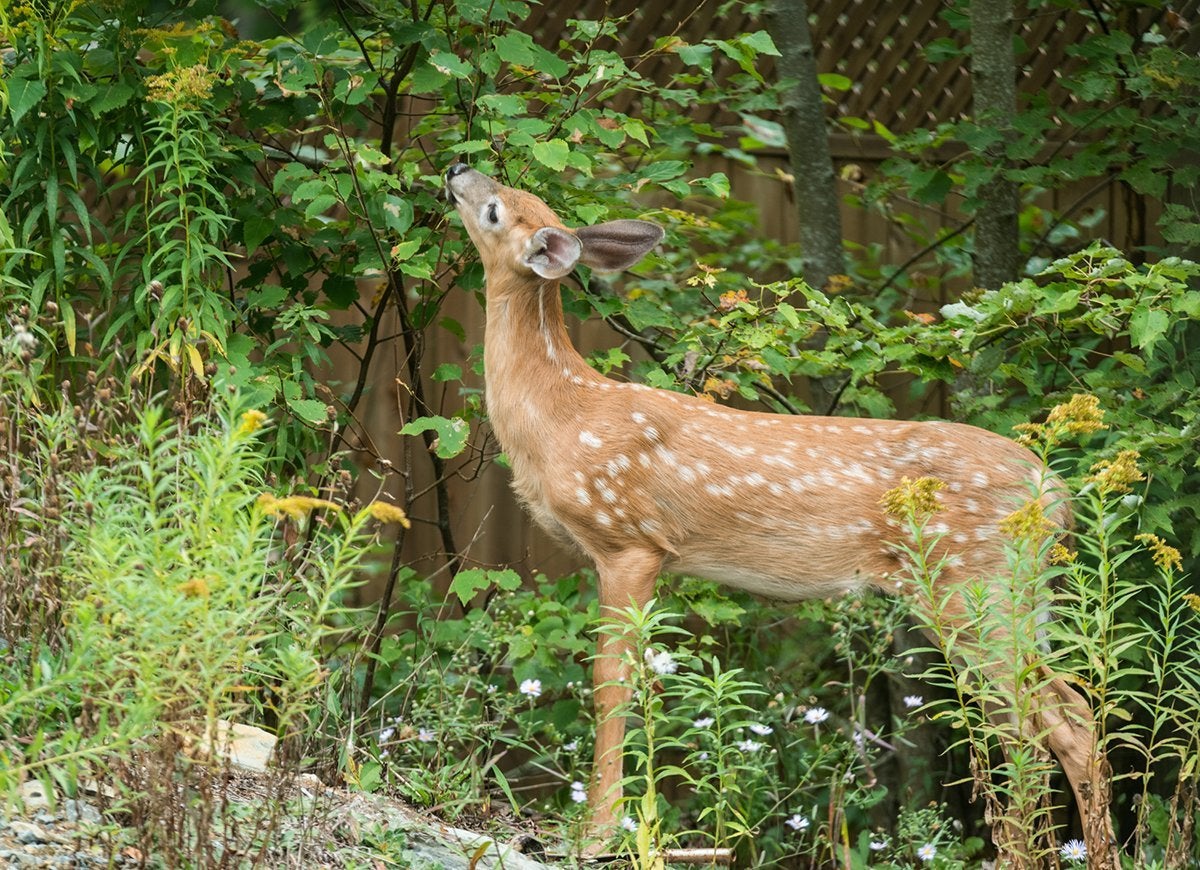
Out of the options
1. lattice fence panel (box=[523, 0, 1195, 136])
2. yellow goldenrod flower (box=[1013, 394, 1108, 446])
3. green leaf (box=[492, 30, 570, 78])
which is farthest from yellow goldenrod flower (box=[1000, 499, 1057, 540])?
lattice fence panel (box=[523, 0, 1195, 136])

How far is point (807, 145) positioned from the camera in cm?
632

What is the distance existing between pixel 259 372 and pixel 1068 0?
3.93 meters

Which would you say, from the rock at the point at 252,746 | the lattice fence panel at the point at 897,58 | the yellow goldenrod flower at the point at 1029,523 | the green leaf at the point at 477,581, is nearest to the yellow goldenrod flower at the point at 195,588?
the rock at the point at 252,746

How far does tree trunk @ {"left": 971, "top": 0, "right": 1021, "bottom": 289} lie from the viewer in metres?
6.06

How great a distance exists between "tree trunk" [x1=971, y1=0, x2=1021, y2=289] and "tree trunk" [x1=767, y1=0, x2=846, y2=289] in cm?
62

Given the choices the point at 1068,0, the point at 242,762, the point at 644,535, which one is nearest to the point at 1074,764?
the point at 644,535

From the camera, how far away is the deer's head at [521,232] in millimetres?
4801

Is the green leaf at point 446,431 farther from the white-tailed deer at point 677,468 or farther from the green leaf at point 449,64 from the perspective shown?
the green leaf at point 449,64

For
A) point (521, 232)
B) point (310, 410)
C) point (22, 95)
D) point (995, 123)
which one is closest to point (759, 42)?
point (521, 232)

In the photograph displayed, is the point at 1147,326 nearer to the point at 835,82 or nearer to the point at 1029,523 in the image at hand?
the point at 1029,523

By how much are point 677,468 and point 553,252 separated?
805 millimetres

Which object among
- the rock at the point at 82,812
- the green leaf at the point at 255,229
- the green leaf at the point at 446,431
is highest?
the green leaf at the point at 255,229

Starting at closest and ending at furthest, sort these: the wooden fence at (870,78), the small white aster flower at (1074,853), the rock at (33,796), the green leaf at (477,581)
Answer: the rock at (33,796) → the small white aster flower at (1074,853) → the green leaf at (477,581) → the wooden fence at (870,78)

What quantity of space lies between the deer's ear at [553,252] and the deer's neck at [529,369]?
7.5 inches
